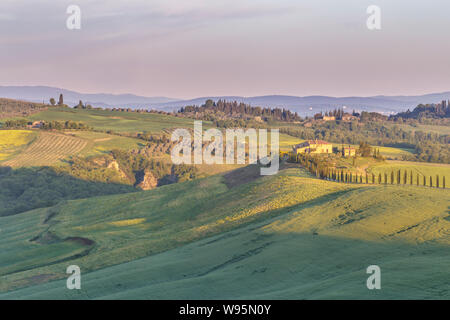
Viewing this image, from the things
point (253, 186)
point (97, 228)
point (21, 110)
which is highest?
point (21, 110)

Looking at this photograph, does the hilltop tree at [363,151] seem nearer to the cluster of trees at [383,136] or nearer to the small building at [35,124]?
the cluster of trees at [383,136]

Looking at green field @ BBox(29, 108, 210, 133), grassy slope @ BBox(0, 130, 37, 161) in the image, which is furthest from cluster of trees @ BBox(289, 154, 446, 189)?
green field @ BBox(29, 108, 210, 133)

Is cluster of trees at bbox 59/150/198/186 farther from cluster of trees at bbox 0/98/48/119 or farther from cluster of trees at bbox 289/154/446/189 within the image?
cluster of trees at bbox 289/154/446/189

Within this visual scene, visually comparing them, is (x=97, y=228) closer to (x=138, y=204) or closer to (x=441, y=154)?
(x=138, y=204)

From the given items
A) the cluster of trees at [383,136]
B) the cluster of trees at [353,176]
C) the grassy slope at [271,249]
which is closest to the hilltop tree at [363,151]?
the cluster of trees at [353,176]

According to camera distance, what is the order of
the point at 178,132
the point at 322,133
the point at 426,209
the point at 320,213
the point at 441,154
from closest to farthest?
the point at 426,209 < the point at 320,213 < the point at 441,154 < the point at 178,132 < the point at 322,133
